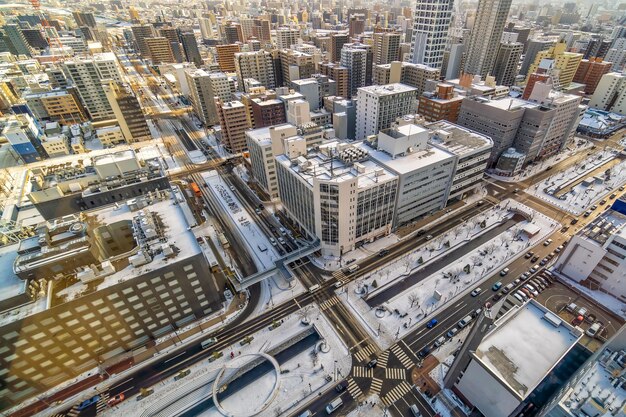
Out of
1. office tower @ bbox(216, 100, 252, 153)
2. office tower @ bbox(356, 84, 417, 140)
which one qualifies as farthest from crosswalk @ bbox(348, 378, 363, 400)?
office tower @ bbox(216, 100, 252, 153)

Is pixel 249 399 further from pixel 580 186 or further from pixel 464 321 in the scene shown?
pixel 580 186

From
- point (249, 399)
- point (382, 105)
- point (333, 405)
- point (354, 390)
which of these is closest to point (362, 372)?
point (354, 390)

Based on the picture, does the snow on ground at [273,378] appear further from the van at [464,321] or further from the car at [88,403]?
the van at [464,321]

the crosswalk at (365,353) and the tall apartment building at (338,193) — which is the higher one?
the tall apartment building at (338,193)

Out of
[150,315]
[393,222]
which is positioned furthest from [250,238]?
[393,222]

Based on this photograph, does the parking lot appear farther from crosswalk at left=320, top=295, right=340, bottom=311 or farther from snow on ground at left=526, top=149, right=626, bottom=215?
crosswalk at left=320, top=295, right=340, bottom=311

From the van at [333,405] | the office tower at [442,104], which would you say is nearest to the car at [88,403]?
the van at [333,405]
